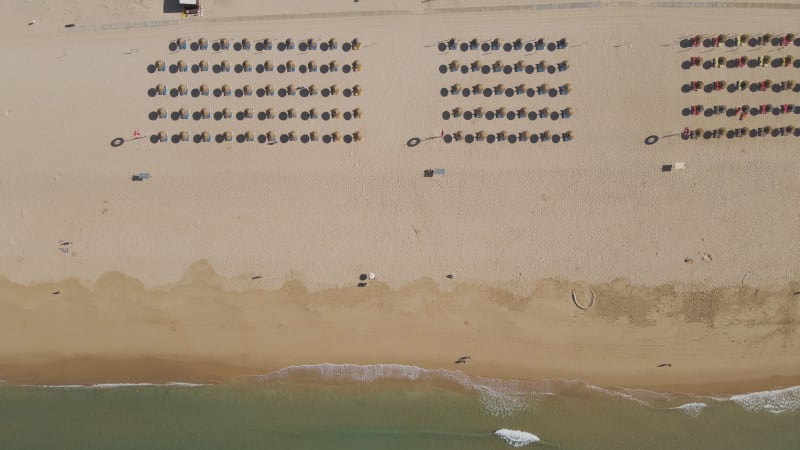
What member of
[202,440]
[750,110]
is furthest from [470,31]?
[202,440]

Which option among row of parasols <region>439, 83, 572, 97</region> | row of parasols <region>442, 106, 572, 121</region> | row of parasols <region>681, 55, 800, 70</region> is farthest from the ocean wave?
row of parasols <region>681, 55, 800, 70</region>

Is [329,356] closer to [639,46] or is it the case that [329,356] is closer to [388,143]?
[388,143]

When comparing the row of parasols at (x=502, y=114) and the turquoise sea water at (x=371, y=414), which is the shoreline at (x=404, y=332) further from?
the row of parasols at (x=502, y=114)

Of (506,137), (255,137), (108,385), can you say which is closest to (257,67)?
(255,137)

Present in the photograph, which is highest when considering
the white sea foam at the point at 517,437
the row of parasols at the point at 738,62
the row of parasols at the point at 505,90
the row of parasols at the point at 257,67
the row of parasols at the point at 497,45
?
the row of parasols at the point at 497,45

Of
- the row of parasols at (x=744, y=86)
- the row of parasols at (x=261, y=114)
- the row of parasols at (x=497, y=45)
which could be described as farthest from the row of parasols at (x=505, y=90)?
the row of parasols at (x=744, y=86)

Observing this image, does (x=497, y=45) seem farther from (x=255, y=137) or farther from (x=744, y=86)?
(x=255, y=137)
